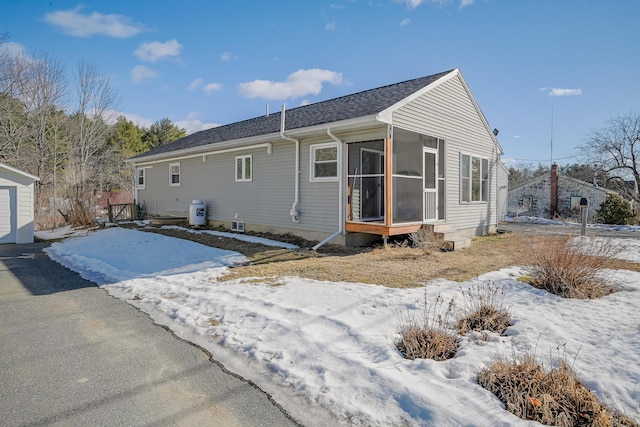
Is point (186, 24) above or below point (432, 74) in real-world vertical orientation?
above

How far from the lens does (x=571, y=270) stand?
200 inches

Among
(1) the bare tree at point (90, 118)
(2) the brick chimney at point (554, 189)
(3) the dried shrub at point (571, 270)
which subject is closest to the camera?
(3) the dried shrub at point (571, 270)

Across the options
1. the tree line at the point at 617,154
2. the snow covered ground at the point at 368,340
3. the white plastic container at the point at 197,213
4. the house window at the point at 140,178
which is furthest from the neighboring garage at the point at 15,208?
the tree line at the point at 617,154

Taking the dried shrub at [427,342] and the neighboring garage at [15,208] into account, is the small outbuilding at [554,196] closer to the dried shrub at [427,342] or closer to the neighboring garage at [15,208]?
the dried shrub at [427,342]

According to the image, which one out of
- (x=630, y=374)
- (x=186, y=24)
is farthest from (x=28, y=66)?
(x=630, y=374)

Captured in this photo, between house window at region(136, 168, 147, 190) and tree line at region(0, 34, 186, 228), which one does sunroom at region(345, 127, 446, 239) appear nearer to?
house window at region(136, 168, 147, 190)

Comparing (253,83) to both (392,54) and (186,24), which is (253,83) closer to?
(186,24)

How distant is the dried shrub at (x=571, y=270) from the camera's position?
5043 mm

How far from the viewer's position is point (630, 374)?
111 inches

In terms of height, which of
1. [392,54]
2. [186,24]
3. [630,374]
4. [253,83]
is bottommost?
[630,374]

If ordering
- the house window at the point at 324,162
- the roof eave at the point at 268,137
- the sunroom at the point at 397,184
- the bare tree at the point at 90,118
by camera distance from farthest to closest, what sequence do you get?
1. the bare tree at the point at 90,118
2. the house window at the point at 324,162
3. the sunroom at the point at 397,184
4. the roof eave at the point at 268,137

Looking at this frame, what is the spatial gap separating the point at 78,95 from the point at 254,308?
29.0 m

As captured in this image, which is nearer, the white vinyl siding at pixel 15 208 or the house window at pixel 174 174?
the white vinyl siding at pixel 15 208

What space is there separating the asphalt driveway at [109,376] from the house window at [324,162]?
6035 mm
